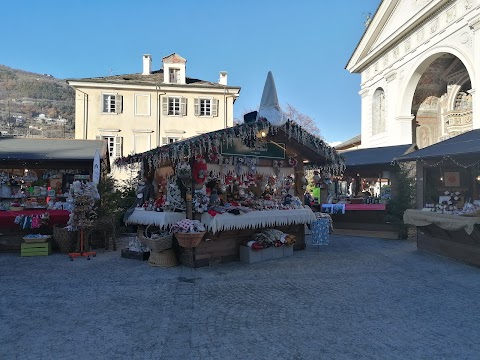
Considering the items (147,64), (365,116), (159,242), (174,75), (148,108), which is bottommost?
(159,242)

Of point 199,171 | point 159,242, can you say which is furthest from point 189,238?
point 199,171

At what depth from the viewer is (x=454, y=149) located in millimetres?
9898

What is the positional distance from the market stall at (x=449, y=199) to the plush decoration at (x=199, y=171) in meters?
5.31

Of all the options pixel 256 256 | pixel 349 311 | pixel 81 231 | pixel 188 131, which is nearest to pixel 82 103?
pixel 188 131

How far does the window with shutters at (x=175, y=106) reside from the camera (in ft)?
84.5

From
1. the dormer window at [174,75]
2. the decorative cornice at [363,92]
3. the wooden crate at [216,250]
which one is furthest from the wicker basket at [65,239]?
the decorative cornice at [363,92]

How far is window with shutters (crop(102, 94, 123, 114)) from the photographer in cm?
2505

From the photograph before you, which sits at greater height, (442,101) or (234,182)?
(442,101)

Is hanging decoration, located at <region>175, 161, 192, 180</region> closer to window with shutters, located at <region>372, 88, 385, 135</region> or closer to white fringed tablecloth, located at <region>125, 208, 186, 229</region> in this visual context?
white fringed tablecloth, located at <region>125, 208, 186, 229</region>

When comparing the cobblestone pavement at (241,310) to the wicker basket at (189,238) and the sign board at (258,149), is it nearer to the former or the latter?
the wicker basket at (189,238)

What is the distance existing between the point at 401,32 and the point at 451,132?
5.72 meters

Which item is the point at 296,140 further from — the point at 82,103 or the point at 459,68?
the point at 82,103

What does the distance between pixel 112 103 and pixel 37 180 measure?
1438 cm

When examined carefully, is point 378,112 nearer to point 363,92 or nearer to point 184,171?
point 363,92
